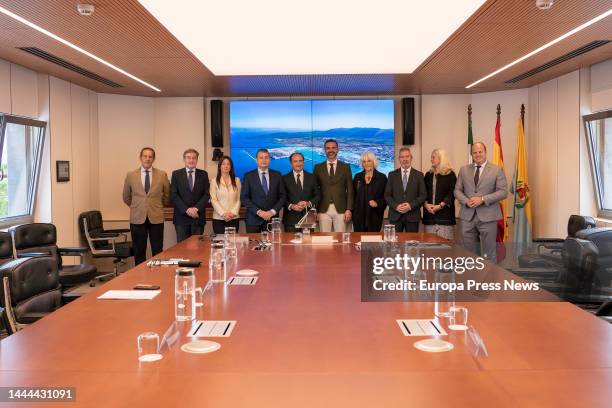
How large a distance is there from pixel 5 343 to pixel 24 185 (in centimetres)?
579

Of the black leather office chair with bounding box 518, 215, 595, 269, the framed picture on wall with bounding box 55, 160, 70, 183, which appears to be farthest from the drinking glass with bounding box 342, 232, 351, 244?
the framed picture on wall with bounding box 55, 160, 70, 183

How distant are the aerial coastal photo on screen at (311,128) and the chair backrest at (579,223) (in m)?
3.18

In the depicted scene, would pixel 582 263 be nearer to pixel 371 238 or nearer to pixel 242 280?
pixel 371 238

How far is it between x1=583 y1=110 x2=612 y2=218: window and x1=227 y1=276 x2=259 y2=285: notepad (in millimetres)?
5592

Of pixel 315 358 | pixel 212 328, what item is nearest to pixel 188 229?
pixel 212 328

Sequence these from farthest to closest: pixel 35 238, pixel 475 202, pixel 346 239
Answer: pixel 475 202
pixel 35 238
pixel 346 239

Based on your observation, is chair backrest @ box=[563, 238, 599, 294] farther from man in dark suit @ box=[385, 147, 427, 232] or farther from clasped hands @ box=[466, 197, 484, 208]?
man in dark suit @ box=[385, 147, 427, 232]

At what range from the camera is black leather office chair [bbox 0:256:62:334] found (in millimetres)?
3391

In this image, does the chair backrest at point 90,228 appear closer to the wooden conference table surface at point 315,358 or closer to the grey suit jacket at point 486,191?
the grey suit jacket at point 486,191

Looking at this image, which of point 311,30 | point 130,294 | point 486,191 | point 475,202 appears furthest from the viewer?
point 486,191

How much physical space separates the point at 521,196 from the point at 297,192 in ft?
10.9

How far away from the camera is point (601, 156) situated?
25.2ft

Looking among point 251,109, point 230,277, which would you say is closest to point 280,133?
point 251,109

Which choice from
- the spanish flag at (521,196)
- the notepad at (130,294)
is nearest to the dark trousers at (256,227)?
the spanish flag at (521,196)
